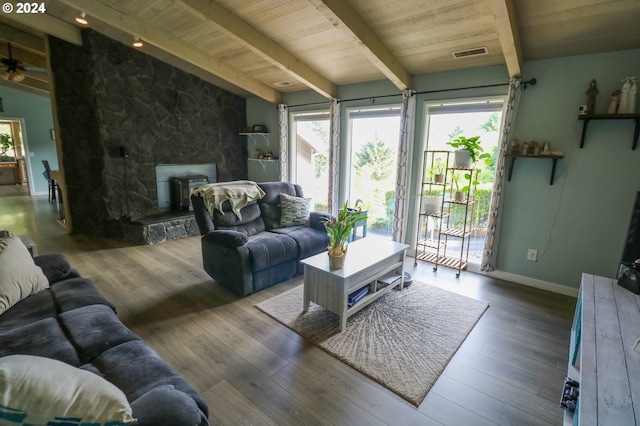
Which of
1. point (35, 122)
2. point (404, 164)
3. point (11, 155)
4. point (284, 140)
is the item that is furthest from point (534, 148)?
point (11, 155)

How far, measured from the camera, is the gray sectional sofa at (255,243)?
288 cm

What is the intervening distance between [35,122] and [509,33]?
11.0m

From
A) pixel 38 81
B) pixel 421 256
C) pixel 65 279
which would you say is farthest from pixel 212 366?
pixel 38 81

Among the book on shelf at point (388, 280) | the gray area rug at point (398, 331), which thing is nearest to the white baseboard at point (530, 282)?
the gray area rug at point (398, 331)

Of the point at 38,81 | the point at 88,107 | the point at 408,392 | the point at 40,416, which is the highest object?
the point at 38,81

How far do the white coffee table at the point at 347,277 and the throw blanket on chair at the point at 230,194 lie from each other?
1.26m

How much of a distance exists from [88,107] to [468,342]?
540 cm

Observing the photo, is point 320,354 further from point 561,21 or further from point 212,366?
point 561,21

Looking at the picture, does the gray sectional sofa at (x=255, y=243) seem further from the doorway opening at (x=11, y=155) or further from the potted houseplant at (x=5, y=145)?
the potted houseplant at (x=5, y=145)

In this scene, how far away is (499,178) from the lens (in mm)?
3297

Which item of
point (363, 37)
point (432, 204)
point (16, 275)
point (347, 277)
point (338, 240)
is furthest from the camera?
point (432, 204)

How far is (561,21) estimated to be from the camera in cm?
243

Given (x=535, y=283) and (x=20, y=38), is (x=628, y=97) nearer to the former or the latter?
(x=535, y=283)

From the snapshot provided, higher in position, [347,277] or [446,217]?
[446,217]
